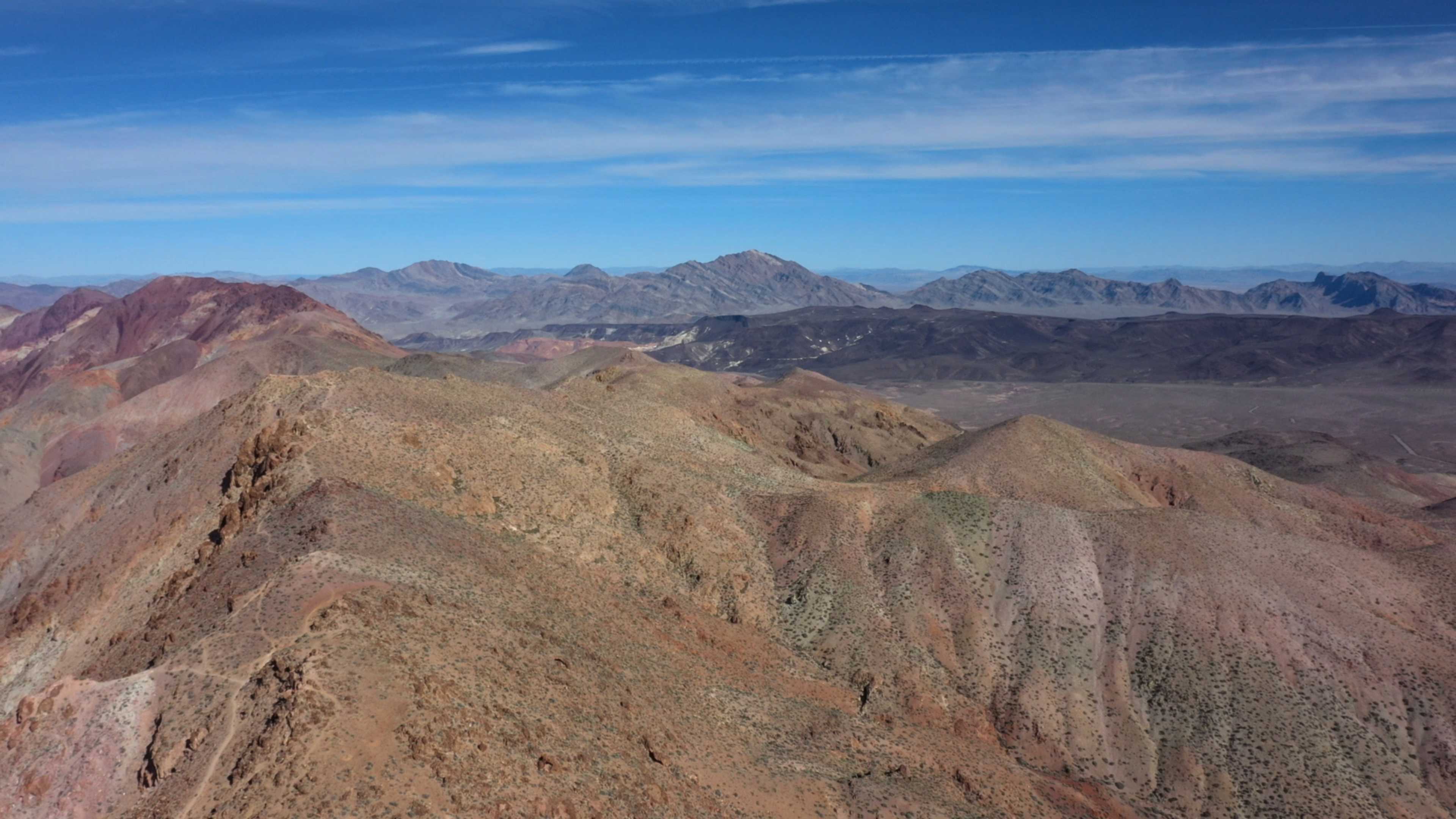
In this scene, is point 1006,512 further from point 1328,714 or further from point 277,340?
point 277,340

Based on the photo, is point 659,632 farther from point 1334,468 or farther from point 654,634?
point 1334,468

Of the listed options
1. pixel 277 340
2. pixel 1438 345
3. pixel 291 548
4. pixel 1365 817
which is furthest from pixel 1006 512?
pixel 1438 345

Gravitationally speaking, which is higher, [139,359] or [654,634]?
[139,359]

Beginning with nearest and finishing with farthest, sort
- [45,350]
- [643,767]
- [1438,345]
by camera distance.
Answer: [643,767] < [45,350] < [1438,345]

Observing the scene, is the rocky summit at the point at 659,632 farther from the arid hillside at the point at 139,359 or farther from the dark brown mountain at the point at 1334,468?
the arid hillside at the point at 139,359

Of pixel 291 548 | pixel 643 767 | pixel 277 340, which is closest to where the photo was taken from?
pixel 643 767

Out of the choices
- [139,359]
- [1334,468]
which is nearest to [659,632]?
[1334,468]
